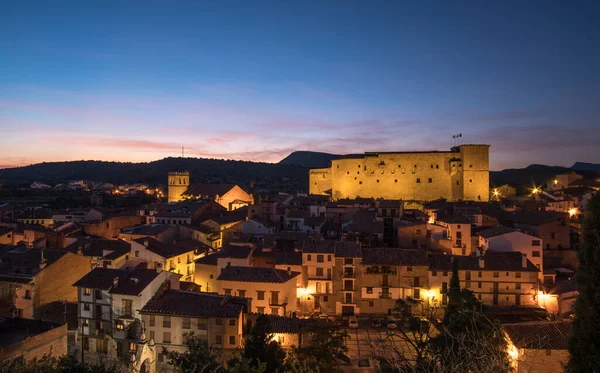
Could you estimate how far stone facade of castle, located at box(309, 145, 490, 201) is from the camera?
62062mm

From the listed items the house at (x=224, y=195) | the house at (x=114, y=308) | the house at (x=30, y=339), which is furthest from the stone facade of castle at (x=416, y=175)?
the house at (x=30, y=339)

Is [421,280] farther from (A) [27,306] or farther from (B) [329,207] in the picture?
(A) [27,306]

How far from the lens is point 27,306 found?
2252 cm

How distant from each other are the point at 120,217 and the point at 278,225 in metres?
15.3

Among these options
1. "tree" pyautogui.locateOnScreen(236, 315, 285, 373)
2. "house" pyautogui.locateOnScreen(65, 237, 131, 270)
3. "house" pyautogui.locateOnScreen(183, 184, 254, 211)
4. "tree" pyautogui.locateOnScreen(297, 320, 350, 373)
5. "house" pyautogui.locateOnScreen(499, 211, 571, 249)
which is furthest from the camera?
"house" pyautogui.locateOnScreen(183, 184, 254, 211)

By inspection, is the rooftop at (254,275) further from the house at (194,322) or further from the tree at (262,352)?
the tree at (262,352)

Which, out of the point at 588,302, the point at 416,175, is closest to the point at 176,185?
the point at 416,175

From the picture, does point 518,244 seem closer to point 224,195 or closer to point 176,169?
point 224,195

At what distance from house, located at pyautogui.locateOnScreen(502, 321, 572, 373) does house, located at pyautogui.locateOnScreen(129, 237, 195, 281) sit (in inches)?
719

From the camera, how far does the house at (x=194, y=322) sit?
739 inches

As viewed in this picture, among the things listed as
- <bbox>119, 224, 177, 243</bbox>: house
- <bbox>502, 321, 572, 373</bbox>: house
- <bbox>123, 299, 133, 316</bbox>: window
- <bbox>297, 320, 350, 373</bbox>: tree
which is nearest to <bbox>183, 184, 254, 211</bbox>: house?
<bbox>119, 224, 177, 243</bbox>: house

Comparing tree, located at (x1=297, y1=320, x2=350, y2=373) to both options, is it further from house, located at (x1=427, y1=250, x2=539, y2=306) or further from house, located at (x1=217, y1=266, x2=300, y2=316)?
house, located at (x1=427, y1=250, x2=539, y2=306)

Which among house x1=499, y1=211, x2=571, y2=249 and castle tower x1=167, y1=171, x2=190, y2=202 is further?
castle tower x1=167, y1=171, x2=190, y2=202

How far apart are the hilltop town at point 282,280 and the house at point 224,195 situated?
10501mm
